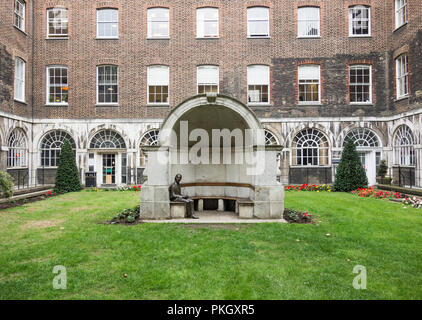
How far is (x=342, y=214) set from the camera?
29.2ft

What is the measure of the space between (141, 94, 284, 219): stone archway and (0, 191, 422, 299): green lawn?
1.08 m

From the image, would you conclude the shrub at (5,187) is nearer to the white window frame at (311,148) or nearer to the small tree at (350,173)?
the white window frame at (311,148)

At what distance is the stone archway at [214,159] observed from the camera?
816 centimetres

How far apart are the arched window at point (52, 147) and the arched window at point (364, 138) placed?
702 inches

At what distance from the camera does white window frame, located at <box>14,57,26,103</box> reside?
1630 centimetres

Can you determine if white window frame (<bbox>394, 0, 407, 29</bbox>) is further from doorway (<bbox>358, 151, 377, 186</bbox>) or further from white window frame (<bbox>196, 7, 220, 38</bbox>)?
white window frame (<bbox>196, 7, 220, 38</bbox>)

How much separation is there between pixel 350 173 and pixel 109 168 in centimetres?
1431

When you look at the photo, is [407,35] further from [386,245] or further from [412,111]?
[386,245]

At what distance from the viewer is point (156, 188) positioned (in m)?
8.13

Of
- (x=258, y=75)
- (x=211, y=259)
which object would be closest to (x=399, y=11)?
(x=258, y=75)

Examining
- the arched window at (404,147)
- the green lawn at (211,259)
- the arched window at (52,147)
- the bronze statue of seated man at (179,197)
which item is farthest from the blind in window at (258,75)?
the arched window at (52,147)

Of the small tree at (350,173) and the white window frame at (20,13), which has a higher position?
the white window frame at (20,13)

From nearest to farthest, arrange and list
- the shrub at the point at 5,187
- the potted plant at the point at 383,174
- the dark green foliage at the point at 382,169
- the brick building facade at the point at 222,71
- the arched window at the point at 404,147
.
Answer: the shrub at the point at 5,187 → the arched window at the point at 404,147 → the potted plant at the point at 383,174 → the dark green foliage at the point at 382,169 → the brick building facade at the point at 222,71
